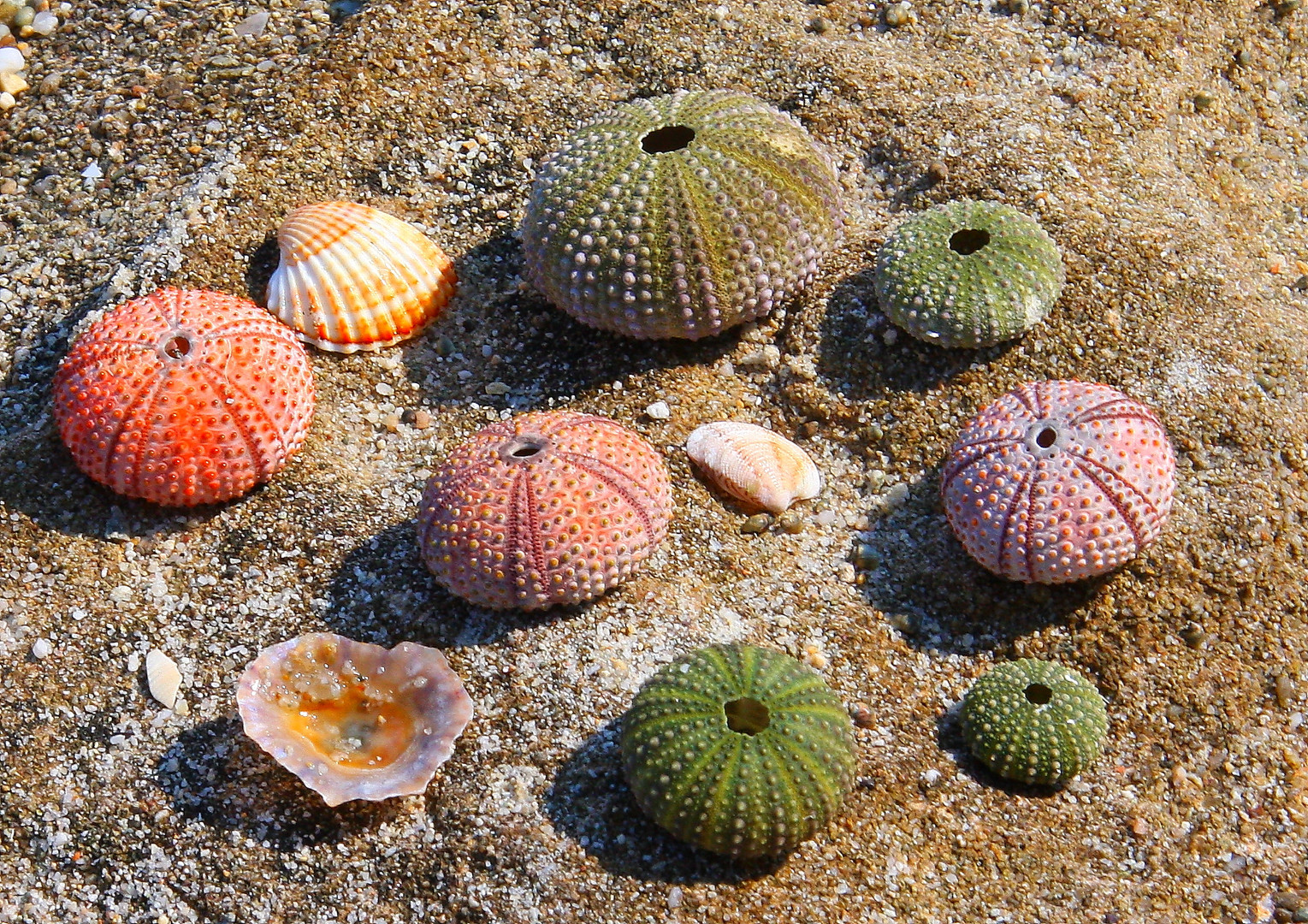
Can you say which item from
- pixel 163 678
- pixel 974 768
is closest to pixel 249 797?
pixel 163 678

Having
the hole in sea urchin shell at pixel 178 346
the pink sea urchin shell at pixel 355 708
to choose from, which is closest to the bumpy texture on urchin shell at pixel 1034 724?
the pink sea urchin shell at pixel 355 708

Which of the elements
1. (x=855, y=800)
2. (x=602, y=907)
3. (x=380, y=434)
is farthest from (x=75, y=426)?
(x=855, y=800)

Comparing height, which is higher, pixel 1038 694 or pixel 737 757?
pixel 737 757

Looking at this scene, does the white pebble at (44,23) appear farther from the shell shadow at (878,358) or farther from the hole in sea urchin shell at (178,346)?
the shell shadow at (878,358)

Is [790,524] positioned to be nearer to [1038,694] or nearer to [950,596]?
[950,596]

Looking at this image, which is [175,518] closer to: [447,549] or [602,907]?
[447,549]
